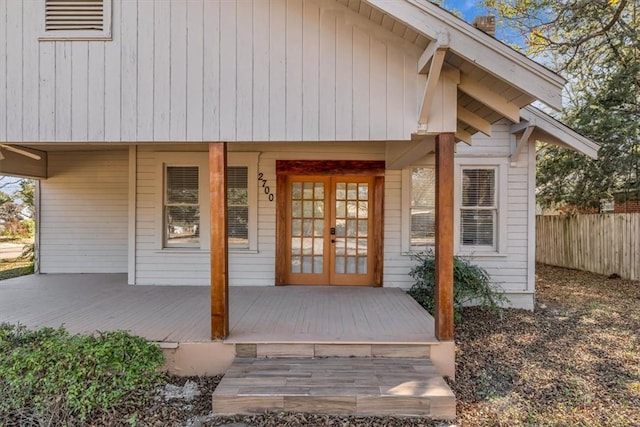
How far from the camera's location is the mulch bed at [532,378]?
2979mm

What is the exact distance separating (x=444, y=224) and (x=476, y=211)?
10.9 feet

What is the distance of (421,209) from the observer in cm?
645

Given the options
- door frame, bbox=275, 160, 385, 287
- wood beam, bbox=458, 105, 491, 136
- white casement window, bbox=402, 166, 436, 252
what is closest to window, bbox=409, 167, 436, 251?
white casement window, bbox=402, 166, 436, 252

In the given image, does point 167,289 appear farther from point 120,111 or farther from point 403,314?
point 403,314

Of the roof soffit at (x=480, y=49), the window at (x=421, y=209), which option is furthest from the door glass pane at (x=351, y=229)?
the roof soffit at (x=480, y=49)

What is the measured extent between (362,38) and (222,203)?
2.20 metres

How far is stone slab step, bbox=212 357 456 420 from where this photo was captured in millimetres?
2918

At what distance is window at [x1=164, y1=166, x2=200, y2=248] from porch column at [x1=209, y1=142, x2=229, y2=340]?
304cm

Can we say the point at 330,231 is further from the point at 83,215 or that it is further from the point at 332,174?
the point at 83,215

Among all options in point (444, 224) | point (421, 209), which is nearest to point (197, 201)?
point (421, 209)

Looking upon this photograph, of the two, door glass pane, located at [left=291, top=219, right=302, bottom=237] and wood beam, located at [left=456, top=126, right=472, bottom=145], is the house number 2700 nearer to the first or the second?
door glass pane, located at [left=291, top=219, right=302, bottom=237]

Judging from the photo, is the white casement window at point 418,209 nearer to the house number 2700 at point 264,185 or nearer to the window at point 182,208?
the house number 2700 at point 264,185

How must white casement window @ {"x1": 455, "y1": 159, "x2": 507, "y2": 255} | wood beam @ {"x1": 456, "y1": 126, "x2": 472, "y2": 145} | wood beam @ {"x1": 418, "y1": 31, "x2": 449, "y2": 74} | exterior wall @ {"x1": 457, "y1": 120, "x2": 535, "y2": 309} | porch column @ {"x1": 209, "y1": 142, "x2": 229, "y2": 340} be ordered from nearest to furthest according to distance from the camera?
wood beam @ {"x1": 418, "y1": 31, "x2": 449, "y2": 74} < porch column @ {"x1": 209, "y1": 142, "x2": 229, "y2": 340} < wood beam @ {"x1": 456, "y1": 126, "x2": 472, "y2": 145} < exterior wall @ {"x1": 457, "y1": 120, "x2": 535, "y2": 309} < white casement window @ {"x1": 455, "y1": 159, "x2": 507, "y2": 255}

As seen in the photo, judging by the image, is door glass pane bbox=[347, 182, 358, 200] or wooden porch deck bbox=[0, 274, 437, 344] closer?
wooden porch deck bbox=[0, 274, 437, 344]
